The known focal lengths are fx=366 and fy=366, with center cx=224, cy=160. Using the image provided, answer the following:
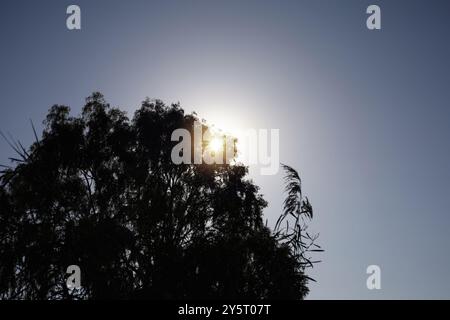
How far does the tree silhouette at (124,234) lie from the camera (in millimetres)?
8070

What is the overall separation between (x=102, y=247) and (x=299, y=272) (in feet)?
16.6

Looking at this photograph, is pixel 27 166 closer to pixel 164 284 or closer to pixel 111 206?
pixel 164 284

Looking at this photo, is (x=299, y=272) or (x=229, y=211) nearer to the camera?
(x=299, y=272)

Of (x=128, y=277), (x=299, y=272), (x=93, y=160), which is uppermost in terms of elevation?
Result: (x=93, y=160)

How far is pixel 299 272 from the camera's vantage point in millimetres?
7246

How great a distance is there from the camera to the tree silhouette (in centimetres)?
807

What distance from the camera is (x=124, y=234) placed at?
408 inches

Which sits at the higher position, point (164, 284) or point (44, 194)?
point (44, 194)
